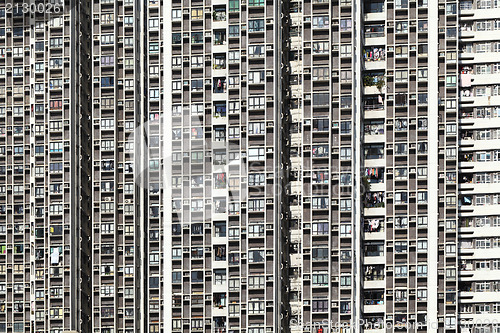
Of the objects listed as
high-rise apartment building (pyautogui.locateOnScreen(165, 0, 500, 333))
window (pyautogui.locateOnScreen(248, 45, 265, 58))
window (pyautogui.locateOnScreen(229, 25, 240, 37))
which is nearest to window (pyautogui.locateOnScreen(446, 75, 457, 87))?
high-rise apartment building (pyautogui.locateOnScreen(165, 0, 500, 333))

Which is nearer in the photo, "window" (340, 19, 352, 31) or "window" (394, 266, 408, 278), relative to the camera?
"window" (340, 19, 352, 31)

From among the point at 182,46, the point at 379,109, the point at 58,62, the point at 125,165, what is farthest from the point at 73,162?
the point at 379,109

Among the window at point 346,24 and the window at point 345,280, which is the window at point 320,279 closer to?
the window at point 345,280

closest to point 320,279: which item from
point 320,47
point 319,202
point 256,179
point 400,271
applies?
point 319,202

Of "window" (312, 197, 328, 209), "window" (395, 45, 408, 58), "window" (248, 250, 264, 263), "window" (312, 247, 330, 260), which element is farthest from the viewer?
"window" (395, 45, 408, 58)

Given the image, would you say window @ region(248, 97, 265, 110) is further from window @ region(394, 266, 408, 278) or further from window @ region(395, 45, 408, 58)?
window @ region(394, 266, 408, 278)

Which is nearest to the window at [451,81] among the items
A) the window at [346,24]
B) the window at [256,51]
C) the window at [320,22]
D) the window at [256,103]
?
the window at [346,24]

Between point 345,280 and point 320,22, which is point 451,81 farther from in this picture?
point 345,280

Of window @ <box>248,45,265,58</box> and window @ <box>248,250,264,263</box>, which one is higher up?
window @ <box>248,45,265,58</box>

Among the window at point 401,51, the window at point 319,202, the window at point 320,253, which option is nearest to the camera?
the window at point 320,253

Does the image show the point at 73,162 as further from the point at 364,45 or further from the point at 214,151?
the point at 364,45
